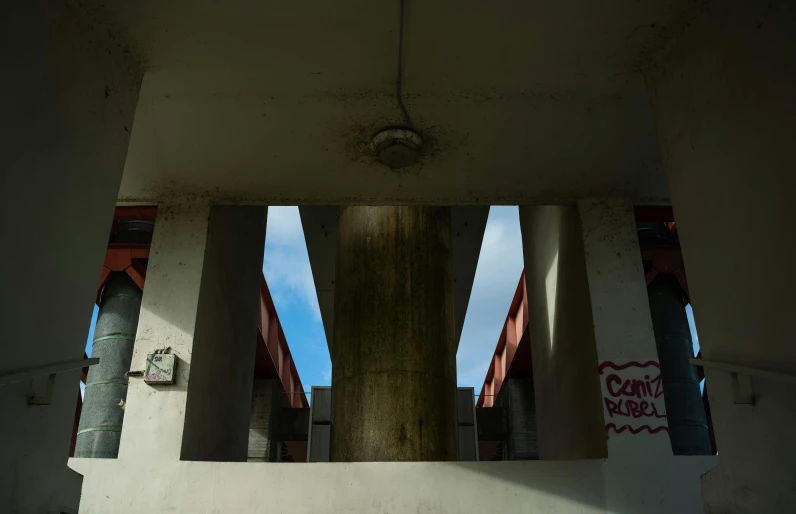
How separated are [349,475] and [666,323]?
4.49 meters

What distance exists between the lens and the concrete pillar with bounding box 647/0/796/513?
8.63 ft

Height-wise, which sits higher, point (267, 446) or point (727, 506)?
point (267, 446)

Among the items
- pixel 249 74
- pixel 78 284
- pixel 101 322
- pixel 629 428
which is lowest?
pixel 629 428

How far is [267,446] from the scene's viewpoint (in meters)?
12.3

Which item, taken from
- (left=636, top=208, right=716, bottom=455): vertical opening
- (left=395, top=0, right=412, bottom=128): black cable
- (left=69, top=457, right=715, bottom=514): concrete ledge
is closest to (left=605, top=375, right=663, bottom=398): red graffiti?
(left=69, top=457, right=715, bottom=514): concrete ledge

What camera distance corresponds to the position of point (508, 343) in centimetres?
1233

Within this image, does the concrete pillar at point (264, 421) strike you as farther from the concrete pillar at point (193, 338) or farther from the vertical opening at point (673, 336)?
the vertical opening at point (673, 336)

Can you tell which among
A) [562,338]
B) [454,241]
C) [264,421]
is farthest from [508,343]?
[562,338]

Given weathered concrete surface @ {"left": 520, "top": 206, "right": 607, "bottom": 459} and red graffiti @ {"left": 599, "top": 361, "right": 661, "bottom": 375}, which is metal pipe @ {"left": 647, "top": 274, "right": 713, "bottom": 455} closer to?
weathered concrete surface @ {"left": 520, "top": 206, "right": 607, "bottom": 459}

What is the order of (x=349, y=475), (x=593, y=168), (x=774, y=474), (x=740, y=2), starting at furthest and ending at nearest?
(x=593, y=168), (x=349, y=475), (x=740, y=2), (x=774, y=474)

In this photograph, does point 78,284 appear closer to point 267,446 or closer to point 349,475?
point 349,475

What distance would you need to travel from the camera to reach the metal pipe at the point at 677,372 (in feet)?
21.8

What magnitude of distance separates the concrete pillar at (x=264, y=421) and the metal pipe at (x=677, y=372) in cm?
763

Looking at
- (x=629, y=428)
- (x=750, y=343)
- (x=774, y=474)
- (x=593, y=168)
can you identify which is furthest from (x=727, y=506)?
(x=593, y=168)
